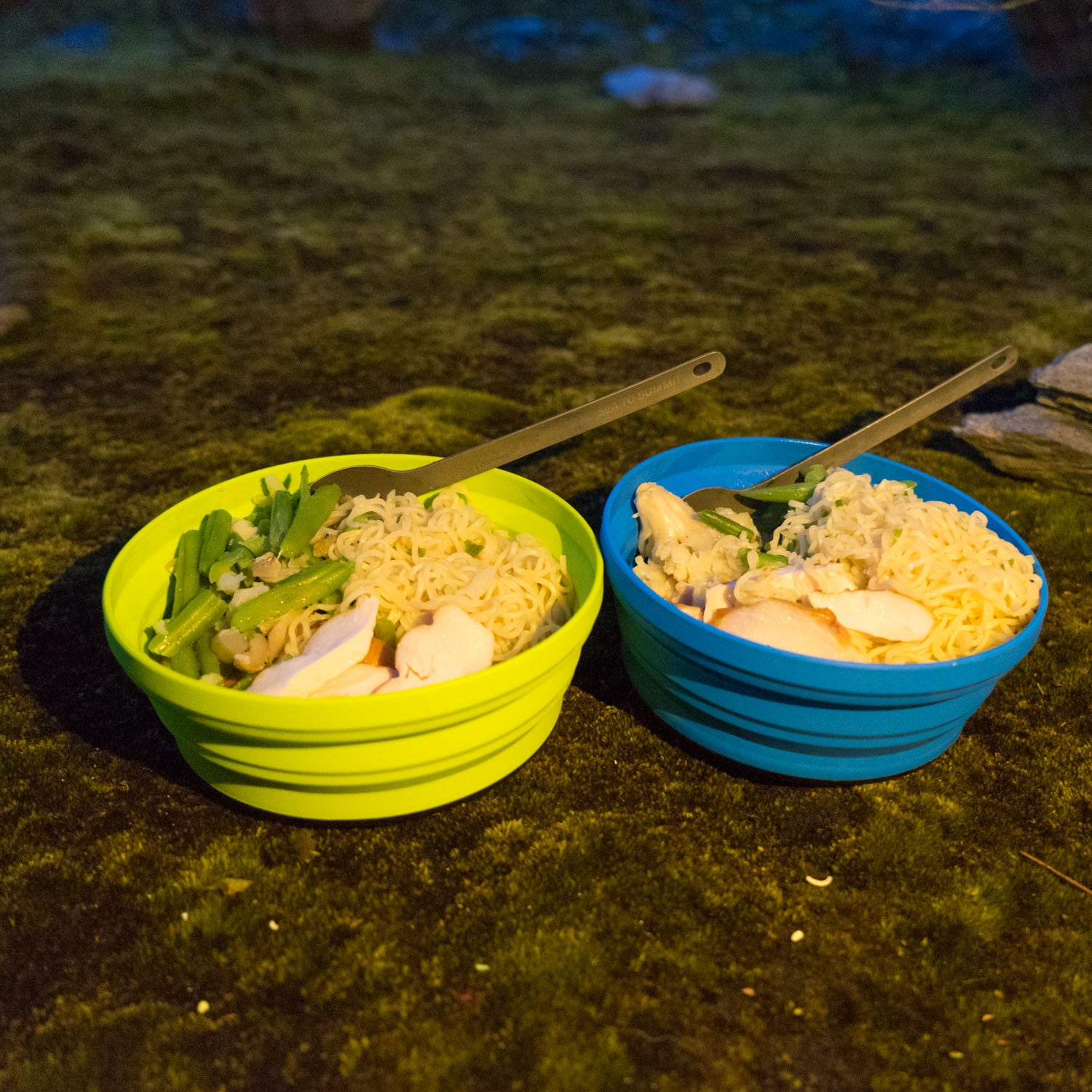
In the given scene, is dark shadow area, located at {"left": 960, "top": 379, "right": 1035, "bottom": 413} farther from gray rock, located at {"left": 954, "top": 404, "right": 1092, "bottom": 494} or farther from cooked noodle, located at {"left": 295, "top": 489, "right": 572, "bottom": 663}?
cooked noodle, located at {"left": 295, "top": 489, "right": 572, "bottom": 663}

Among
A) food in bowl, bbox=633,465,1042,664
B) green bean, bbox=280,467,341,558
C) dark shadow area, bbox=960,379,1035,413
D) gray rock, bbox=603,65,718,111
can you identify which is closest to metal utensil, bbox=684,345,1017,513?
food in bowl, bbox=633,465,1042,664

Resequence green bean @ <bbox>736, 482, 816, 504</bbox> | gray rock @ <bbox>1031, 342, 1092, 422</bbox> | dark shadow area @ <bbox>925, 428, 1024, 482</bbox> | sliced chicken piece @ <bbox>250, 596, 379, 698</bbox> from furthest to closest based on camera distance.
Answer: dark shadow area @ <bbox>925, 428, 1024, 482</bbox> → gray rock @ <bbox>1031, 342, 1092, 422</bbox> → green bean @ <bbox>736, 482, 816, 504</bbox> → sliced chicken piece @ <bbox>250, 596, 379, 698</bbox>

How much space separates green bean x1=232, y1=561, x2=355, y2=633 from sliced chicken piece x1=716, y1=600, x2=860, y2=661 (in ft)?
3.55

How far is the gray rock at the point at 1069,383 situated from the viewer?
14.2 feet

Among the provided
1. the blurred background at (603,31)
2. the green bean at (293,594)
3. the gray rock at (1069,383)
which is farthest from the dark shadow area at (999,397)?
the blurred background at (603,31)

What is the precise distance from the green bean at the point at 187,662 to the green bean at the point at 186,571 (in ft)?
0.37

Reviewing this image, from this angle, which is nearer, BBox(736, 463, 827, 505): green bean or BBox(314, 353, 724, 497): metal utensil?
BBox(314, 353, 724, 497): metal utensil

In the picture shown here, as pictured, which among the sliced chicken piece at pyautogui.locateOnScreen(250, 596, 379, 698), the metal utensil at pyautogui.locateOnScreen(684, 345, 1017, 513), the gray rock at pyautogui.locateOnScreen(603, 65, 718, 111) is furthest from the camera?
the gray rock at pyautogui.locateOnScreen(603, 65, 718, 111)

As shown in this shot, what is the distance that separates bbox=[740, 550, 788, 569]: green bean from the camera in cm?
284

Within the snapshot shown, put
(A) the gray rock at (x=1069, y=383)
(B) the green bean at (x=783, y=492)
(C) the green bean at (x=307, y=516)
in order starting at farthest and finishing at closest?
(A) the gray rock at (x=1069, y=383)
(B) the green bean at (x=783, y=492)
(C) the green bean at (x=307, y=516)

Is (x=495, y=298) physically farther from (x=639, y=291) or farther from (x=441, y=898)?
(x=441, y=898)

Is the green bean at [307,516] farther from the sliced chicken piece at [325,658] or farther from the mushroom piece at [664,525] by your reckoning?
the mushroom piece at [664,525]

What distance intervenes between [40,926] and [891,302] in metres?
6.26

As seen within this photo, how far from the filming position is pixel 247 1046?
202 centimetres
